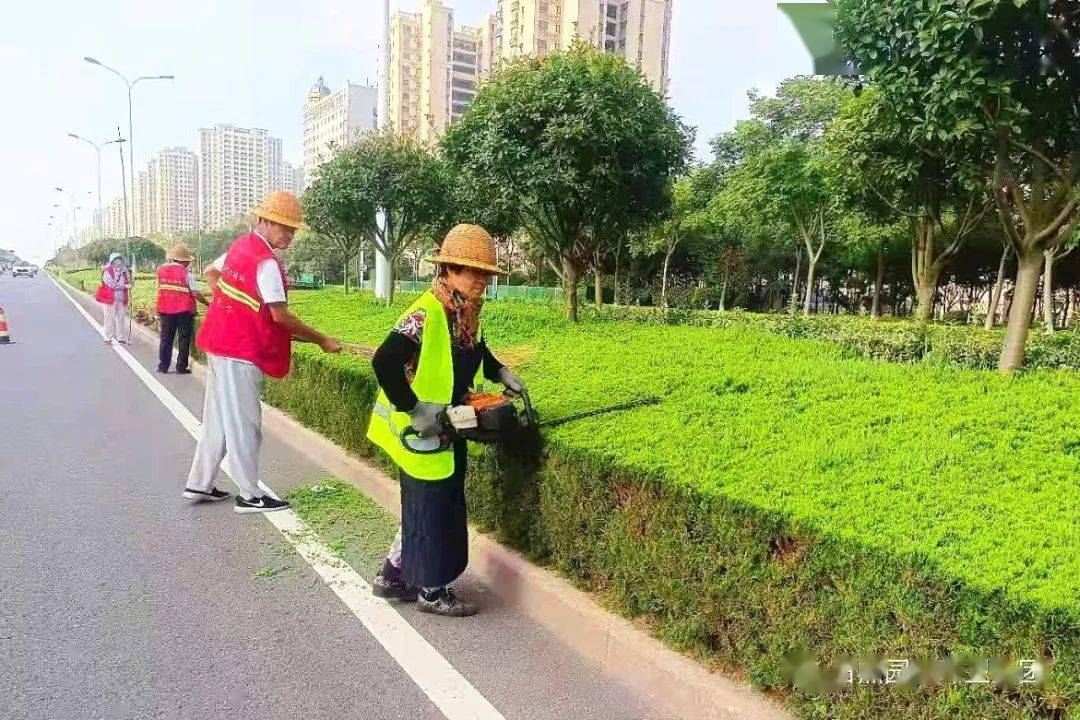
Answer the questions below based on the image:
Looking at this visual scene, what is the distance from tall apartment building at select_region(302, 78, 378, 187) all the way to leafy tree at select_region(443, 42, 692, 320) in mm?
28659

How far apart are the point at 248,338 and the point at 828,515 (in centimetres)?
349

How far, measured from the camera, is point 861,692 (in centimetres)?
215

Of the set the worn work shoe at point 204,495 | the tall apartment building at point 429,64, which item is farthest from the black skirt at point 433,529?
the tall apartment building at point 429,64

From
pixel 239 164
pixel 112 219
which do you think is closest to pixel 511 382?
pixel 239 164

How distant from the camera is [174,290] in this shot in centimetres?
1026

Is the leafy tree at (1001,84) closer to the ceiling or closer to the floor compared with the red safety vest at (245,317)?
closer to the ceiling

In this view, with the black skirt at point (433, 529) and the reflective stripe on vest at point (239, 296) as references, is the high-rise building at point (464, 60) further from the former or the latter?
the black skirt at point (433, 529)

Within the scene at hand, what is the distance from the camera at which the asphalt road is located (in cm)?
268

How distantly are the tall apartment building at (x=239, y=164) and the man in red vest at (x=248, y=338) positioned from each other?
69.5 meters

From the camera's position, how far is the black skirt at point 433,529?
322 cm

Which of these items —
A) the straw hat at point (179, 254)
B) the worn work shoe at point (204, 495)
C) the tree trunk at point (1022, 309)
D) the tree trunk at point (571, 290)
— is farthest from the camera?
the tree trunk at point (571, 290)

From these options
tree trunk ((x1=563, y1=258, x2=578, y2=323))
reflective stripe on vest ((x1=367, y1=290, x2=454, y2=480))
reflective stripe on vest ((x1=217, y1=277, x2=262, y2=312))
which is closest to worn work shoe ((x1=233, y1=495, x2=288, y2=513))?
reflective stripe on vest ((x1=217, y1=277, x2=262, y2=312))

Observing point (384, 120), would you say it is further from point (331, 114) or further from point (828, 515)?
point (331, 114)

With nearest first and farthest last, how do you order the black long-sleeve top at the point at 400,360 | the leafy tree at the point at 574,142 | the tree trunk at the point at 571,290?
the black long-sleeve top at the point at 400,360
the leafy tree at the point at 574,142
the tree trunk at the point at 571,290
